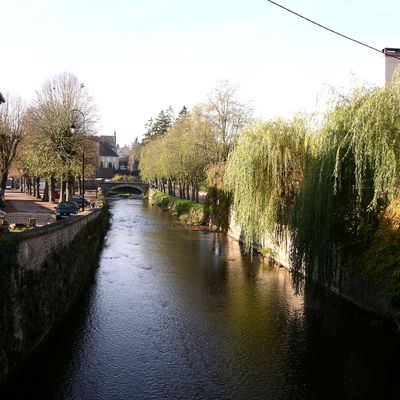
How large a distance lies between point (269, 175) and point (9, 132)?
93.1 feet

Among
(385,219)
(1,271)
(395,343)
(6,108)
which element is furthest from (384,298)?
(6,108)

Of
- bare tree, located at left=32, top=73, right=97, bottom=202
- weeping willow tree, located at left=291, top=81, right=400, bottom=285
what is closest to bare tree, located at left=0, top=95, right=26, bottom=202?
bare tree, located at left=32, top=73, right=97, bottom=202

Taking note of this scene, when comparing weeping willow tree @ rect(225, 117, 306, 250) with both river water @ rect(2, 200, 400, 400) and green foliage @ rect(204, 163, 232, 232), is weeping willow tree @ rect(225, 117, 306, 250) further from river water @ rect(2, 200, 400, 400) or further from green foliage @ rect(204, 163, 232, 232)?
green foliage @ rect(204, 163, 232, 232)

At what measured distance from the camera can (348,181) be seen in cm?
1569

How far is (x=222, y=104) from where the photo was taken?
40.8m

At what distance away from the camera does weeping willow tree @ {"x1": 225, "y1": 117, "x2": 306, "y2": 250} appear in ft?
74.5

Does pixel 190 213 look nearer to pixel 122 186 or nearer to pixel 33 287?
pixel 33 287

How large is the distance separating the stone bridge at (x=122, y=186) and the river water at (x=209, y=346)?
211 ft

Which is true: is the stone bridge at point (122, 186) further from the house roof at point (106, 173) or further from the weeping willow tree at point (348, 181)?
the weeping willow tree at point (348, 181)

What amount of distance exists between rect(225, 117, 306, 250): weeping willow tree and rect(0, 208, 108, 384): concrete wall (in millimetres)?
8756

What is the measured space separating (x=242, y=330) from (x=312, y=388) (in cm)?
394

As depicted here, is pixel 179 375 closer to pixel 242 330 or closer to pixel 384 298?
pixel 242 330

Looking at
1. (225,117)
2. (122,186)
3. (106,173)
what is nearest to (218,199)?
(225,117)

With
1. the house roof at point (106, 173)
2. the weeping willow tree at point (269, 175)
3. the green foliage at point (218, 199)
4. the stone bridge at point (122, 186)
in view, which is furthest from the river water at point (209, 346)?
the house roof at point (106, 173)
